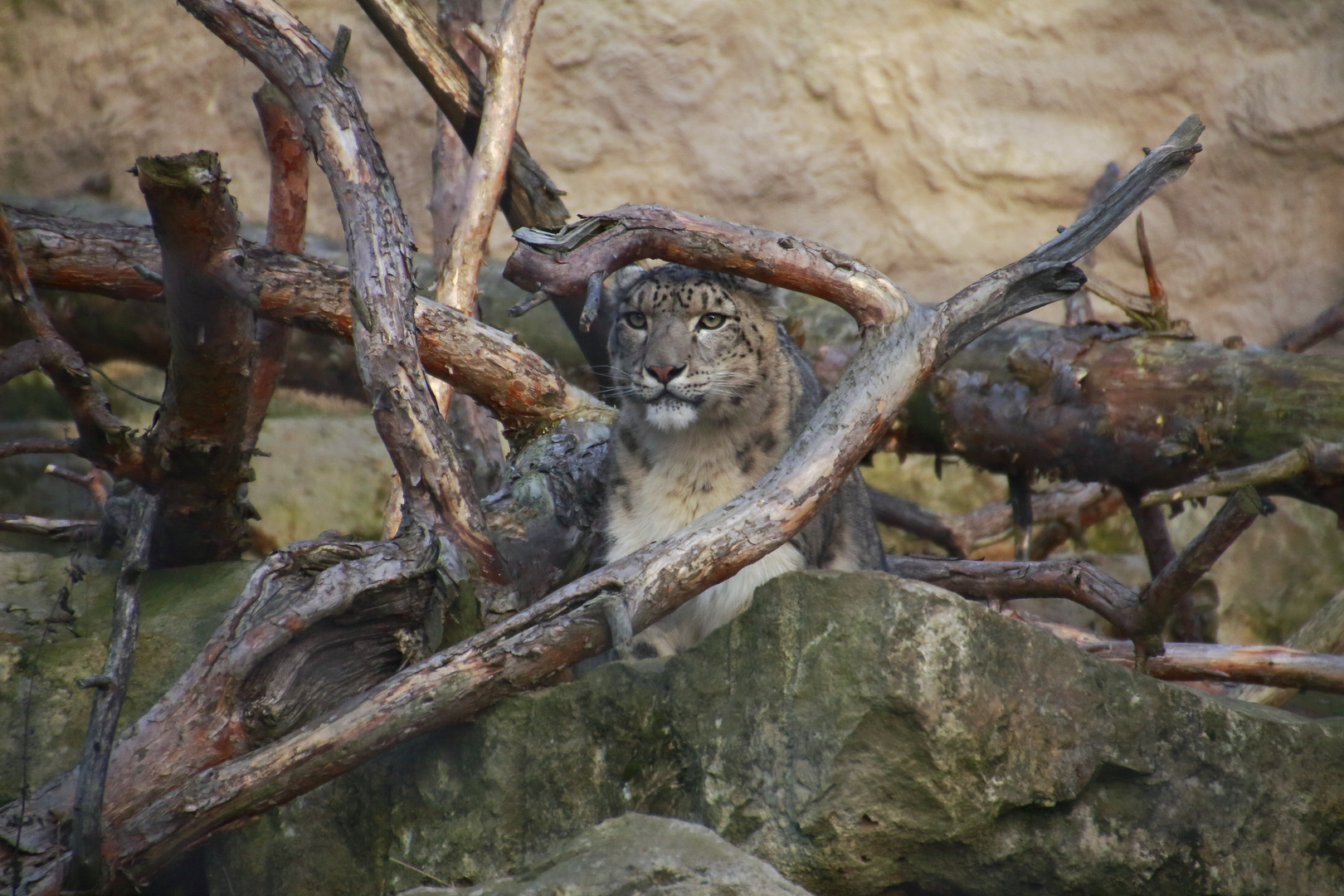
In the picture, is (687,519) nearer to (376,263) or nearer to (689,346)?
(689,346)

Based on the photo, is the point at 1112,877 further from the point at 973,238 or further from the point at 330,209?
the point at 330,209

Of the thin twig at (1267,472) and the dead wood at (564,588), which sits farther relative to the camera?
the thin twig at (1267,472)

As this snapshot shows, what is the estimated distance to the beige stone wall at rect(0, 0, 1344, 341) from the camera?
390 inches

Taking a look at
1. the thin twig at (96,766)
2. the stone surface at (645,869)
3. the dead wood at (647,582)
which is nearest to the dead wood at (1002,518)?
the dead wood at (647,582)

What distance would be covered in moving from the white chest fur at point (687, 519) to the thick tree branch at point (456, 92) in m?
1.91

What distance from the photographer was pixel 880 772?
10.8 ft

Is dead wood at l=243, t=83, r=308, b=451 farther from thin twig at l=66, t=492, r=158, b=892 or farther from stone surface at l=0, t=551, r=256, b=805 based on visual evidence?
thin twig at l=66, t=492, r=158, b=892

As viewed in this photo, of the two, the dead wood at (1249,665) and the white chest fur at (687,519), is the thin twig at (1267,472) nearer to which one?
the dead wood at (1249,665)

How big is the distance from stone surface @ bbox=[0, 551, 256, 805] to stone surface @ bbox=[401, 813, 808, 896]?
1961 mm

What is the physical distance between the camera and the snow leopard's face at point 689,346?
4.97 metres

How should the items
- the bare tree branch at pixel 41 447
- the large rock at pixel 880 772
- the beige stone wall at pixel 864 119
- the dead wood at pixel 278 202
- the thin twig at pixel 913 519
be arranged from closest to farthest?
the large rock at pixel 880 772, the bare tree branch at pixel 41 447, the dead wood at pixel 278 202, the thin twig at pixel 913 519, the beige stone wall at pixel 864 119

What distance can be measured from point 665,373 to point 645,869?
8.55ft

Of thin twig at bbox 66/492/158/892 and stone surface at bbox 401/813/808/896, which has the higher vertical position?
stone surface at bbox 401/813/808/896

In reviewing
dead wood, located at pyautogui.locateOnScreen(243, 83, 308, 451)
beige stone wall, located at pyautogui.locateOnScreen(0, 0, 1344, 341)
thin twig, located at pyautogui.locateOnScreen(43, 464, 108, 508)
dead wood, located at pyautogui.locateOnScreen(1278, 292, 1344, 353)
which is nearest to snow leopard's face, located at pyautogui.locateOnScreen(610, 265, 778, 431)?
dead wood, located at pyautogui.locateOnScreen(243, 83, 308, 451)
